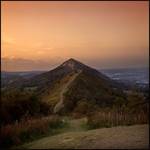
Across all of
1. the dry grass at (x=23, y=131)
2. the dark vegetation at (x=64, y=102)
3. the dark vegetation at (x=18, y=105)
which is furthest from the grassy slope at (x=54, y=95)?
the dry grass at (x=23, y=131)

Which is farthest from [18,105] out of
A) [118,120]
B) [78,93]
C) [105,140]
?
[105,140]

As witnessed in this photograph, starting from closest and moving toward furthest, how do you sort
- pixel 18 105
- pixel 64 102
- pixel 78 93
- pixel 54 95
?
pixel 18 105 < pixel 54 95 < pixel 64 102 < pixel 78 93

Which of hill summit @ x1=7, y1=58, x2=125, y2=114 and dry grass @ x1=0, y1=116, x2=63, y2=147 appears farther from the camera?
hill summit @ x1=7, y1=58, x2=125, y2=114

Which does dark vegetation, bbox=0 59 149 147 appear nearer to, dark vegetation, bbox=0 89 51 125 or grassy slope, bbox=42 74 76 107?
dark vegetation, bbox=0 89 51 125

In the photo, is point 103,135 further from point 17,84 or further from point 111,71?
point 17,84

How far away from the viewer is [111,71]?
11586 mm

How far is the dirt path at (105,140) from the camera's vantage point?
736cm

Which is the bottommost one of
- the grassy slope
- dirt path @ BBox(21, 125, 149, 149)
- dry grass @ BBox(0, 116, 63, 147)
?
dry grass @ BBox(0, 116, 63, 147)

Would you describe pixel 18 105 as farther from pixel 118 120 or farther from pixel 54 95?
pixel 118 120

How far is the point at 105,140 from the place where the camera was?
26.2 feet

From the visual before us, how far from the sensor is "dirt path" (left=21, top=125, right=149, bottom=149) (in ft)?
24.2

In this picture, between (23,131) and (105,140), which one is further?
(23,131)

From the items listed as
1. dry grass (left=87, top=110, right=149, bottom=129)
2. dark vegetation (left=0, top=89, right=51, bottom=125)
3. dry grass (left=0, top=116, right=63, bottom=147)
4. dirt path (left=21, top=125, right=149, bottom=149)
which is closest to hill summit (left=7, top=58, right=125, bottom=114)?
dark vegetation (left=0, top=89, right=51, bottom=125)

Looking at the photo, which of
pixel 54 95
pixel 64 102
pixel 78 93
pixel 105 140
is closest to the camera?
pixel 105 140
